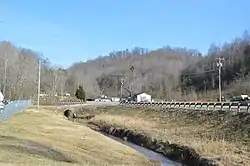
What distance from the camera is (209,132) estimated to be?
1487 inches

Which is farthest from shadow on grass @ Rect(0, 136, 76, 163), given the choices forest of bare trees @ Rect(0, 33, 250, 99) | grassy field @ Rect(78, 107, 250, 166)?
forest of bare trees @ Rect(0, 33, 250, 99)

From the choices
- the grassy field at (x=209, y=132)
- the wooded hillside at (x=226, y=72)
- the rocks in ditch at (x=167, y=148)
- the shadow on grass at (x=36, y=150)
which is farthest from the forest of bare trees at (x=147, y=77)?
the shadow on grass at (x=36, y=150)

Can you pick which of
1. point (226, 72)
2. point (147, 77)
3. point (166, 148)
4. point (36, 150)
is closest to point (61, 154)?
point (36, 150)

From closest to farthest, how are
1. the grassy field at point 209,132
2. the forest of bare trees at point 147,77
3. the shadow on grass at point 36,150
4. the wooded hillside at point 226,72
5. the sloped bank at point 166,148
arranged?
the shadow on grass at point 36,150
the grassy field at point 209,132
the sloped bank at point 166,148
the forest of bare trees at point 147,77
the wooded hillside at point 226,72

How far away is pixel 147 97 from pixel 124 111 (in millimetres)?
57180

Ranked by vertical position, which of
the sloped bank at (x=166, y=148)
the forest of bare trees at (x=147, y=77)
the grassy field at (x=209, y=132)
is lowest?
the sloped bank at (x=166, y=148)

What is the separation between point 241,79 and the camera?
125 m

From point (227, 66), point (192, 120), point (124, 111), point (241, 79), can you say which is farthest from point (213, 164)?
point (227, 66)

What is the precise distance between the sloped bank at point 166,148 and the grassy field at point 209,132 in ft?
1.70

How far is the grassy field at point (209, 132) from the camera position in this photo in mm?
26314

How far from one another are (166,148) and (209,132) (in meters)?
6.13

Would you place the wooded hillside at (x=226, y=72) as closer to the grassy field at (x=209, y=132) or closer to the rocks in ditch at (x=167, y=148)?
the grassy field at (x=209, y=132)

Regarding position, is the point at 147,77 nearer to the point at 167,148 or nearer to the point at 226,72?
the point at 226,72

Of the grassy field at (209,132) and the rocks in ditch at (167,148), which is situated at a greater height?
the grassy field at (209,132)
